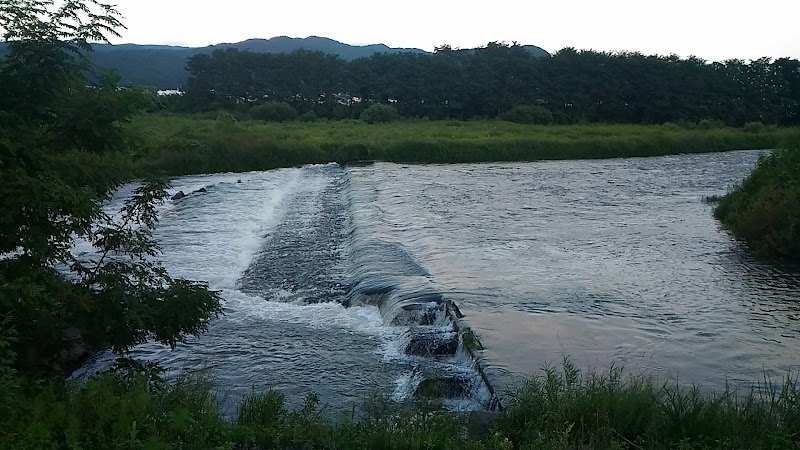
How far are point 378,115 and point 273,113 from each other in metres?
7.55

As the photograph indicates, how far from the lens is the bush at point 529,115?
5041 centimetres

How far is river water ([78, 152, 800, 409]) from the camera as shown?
8.91 m

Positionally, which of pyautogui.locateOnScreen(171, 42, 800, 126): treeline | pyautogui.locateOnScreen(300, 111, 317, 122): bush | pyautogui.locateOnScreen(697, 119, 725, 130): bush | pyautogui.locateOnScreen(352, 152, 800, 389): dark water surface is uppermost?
pyautogui.locateOnScreen(171, 42, 800, 126): treeline

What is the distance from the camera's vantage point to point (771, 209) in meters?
14.8

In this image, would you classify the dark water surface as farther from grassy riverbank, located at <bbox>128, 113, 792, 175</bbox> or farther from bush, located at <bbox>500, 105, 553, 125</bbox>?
bush, located at <bbox>500, 105, 553, 125</bbox>

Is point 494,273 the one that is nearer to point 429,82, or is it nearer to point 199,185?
point 199,185

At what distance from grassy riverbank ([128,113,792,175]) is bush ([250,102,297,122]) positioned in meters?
6.91

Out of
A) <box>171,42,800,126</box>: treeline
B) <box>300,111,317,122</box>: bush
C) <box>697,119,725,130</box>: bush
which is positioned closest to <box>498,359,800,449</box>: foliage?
<box>697,119,725,130</box>: bush

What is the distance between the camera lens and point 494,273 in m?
13.1

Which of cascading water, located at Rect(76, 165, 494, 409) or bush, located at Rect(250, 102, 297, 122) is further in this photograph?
bush, located at Rect(250, 102, 297, 122)

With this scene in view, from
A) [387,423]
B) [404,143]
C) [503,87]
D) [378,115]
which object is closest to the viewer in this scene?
[387,423]

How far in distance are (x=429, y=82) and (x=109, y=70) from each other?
50.8 meters

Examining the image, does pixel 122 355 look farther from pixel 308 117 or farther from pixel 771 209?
pixel 308 117

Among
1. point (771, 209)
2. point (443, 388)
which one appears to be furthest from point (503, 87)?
point (443, 388)
